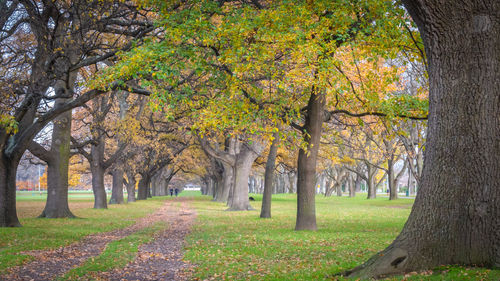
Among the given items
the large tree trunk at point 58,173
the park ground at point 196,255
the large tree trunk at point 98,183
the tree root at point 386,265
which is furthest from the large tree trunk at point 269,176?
the tree root at point 386,265

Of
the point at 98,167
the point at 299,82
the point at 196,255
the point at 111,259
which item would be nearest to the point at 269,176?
the point at 299,82

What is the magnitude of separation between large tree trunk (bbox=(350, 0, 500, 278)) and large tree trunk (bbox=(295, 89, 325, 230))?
911 centimetres

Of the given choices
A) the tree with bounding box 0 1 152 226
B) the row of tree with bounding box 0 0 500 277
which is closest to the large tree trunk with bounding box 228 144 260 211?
the row of tree with bounding box 0 0 500 277

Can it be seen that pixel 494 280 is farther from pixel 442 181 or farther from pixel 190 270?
pixel 190 270

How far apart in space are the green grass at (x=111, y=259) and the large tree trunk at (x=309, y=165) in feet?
18.9

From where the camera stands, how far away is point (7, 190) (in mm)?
16766

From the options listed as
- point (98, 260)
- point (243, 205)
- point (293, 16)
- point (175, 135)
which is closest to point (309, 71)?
point (293, 16)

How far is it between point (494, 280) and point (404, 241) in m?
1.60

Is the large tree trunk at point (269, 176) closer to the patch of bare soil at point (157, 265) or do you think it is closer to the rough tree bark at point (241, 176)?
the rough tree bark at point (241, 176)

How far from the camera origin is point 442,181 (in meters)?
6.97

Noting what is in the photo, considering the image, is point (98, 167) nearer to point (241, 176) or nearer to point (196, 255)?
point (241, 176)

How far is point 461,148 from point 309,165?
32.0ft

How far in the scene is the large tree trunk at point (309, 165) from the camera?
16.4m

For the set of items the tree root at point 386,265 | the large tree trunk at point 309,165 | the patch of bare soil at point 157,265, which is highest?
the large tree trunk at point 309,165
